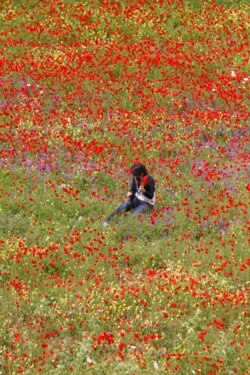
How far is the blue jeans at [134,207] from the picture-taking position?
14250mm

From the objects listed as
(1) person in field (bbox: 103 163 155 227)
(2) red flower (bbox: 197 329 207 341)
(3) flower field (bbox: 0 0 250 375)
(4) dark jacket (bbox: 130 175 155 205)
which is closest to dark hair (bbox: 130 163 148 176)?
(1) person in field (bbox: 103 163 155 227)

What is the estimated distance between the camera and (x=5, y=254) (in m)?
12.4

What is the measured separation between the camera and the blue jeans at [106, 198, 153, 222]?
46.8 feet

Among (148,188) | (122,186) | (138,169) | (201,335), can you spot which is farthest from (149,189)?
(201,335)

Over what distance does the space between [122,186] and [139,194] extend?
54.8 inches

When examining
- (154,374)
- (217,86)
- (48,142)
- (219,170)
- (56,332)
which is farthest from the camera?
(217,86)

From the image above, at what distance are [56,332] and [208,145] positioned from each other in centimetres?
836

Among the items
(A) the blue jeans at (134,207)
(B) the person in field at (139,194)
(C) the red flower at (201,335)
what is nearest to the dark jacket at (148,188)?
(B) the person in field at (139,194)

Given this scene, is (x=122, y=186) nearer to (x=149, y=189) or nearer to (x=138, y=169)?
(x=149, y=189)

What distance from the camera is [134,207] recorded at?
14.4 m

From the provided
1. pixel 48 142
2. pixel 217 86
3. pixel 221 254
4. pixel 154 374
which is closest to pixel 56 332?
pixel 154 374

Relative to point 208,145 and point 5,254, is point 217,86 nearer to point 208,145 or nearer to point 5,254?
point 208,145

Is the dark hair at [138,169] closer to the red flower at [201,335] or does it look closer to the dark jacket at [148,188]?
the dark jacket at [148,188]

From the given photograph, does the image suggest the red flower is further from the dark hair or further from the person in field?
the dark hair
